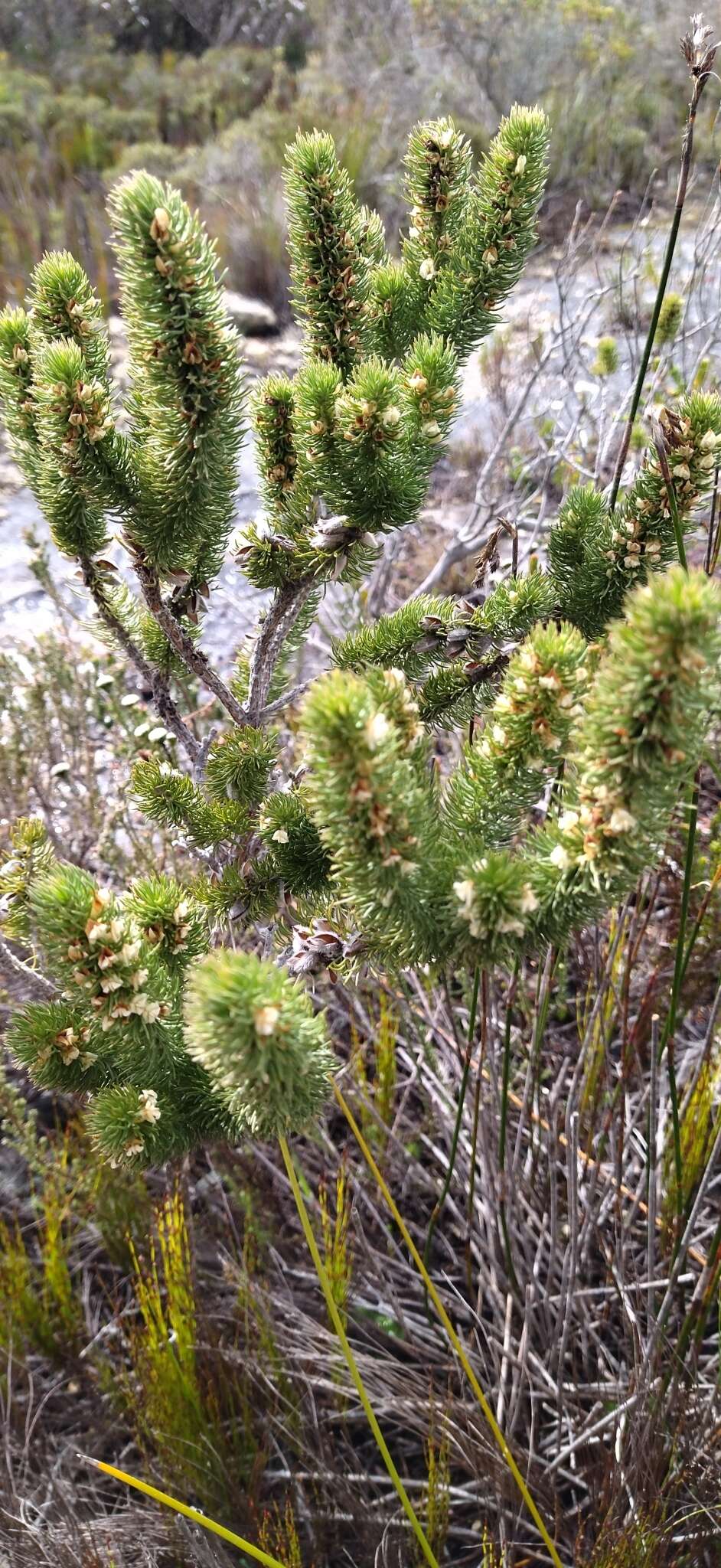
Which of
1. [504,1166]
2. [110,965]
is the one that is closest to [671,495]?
[110,965]

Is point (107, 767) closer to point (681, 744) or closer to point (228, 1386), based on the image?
point (228, 1386)

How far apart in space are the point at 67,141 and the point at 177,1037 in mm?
11039

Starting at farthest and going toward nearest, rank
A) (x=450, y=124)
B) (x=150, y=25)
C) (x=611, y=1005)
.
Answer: (x=150, y=25)
(x=611, y=1005)
(x=450, y=124)

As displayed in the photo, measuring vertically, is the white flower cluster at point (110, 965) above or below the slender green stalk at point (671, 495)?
below

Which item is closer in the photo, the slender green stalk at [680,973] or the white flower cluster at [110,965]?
the white flower cluster at [110,965]

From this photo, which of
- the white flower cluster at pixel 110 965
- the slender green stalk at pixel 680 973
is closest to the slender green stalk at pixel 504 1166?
the slender green stalk at pixel 680 973

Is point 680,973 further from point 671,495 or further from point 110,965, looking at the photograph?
point 110,965

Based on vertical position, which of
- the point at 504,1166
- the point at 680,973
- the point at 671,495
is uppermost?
the point at 671,495

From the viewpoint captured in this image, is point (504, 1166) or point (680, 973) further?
point (504, 1166)

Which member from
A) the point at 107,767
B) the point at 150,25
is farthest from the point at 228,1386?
the point at 150,25

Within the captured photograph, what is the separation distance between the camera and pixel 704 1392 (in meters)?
1.55

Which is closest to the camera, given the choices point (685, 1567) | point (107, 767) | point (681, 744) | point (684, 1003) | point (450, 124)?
point (681, 744)

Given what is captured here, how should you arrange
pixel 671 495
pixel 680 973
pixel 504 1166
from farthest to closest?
pixel 504 1166, pixel 680 973, pixel 671 495

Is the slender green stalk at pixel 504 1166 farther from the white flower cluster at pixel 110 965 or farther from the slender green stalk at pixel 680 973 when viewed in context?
the white flower cluster at pixel 110 965
